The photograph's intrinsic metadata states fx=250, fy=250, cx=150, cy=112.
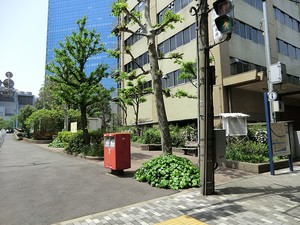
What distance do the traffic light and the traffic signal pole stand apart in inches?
35.6

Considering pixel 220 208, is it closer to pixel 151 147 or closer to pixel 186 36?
pixel 151 147

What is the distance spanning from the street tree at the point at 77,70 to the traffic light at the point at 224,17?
10.6 meters

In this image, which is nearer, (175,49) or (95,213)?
(95,213)

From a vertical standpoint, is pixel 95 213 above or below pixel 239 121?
below

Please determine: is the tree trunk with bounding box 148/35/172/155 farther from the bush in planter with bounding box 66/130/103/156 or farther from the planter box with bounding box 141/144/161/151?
the planter box with bounding box 141/144/161/151

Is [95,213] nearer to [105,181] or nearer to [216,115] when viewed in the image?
[105,181]

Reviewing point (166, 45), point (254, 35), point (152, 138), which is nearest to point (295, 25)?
point (254, 35)

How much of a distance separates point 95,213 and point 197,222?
2.10 meters

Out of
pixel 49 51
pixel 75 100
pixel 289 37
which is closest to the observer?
→ pixel 75 100

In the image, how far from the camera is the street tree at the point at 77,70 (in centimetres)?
1526

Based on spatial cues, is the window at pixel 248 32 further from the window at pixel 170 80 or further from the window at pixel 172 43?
the window at pixel 170 80

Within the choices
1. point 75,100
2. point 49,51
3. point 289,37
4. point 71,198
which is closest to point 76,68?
point 75,100

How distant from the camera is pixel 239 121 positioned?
547 inches

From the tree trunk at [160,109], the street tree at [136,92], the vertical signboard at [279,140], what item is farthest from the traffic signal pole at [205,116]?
the street tree at [136,92]
